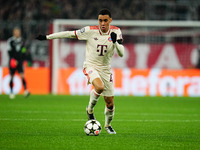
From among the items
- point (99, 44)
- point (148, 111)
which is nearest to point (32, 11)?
point (148, 111)

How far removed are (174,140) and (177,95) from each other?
40.2 ft

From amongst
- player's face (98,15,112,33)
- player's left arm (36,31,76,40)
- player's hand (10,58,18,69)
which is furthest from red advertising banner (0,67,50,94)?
player's face (98,15,112,33)

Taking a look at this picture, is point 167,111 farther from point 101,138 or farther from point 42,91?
point 42,91

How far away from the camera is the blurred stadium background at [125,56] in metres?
19.0

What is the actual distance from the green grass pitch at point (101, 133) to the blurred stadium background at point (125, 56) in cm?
643

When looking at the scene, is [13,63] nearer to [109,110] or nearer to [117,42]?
[109,110]

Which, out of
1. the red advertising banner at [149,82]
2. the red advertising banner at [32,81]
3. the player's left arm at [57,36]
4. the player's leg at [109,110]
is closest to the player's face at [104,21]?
the player's left arm at [57,36]

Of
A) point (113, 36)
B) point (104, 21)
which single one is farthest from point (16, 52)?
point (113, 36)

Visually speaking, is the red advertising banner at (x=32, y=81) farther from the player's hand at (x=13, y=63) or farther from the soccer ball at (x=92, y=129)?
the soccer ball at (x=92, y=129)

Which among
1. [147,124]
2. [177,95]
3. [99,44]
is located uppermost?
[99,44]

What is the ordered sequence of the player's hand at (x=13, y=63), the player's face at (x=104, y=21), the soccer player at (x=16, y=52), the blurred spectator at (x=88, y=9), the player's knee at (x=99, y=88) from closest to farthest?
the player's knee at (x=99, y=88) < the player's face at (x=104, y=21) < the soccer player at (x=16, y=52) < the player's hand at (x=13, y=63) < the blurred spectator at (x=88, y=9)

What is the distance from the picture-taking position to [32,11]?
27.2 meters

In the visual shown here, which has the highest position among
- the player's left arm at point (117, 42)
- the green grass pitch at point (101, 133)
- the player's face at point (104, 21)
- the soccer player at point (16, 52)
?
the player's face at point (104, 21)

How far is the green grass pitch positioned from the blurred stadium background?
6.43 m
